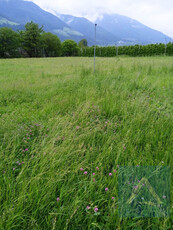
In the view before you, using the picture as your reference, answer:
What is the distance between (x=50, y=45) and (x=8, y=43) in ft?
43.5

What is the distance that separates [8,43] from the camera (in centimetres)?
4366

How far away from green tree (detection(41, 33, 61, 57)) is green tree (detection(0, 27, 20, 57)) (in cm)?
886

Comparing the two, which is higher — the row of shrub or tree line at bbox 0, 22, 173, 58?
tree line at bbox 0, 22, 173, 58

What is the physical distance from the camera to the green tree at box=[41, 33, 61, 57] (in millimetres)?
51666

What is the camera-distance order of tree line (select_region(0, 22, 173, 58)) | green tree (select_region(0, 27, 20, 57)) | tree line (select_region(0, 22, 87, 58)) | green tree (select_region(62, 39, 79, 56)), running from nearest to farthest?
tree line (select_region(0, 22, 173, 58)) → green tree (select_region(0, 27, 20, 57)) → tree line (select_region(0, 22, 87, 58)) → green tree (select_region(62, 39, 79, 56))

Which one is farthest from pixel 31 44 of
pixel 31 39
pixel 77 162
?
pixel 77 162

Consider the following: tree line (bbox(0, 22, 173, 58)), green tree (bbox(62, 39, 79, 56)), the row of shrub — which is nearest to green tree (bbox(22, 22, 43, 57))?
tree line (bbox(0, 22, 173, 58))

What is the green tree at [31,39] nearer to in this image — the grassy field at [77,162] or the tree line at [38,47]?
the tree line at [38,47]

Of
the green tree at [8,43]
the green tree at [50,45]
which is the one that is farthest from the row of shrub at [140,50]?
the green tree at [8,43]

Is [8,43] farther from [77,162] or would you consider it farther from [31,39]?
[77,162]

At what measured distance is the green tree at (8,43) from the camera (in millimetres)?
43000

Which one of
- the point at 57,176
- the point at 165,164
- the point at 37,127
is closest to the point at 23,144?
the point at 37,127

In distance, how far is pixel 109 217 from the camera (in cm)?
135

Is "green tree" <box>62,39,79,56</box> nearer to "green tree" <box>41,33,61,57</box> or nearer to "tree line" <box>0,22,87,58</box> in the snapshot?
"tree line" <box>0,22,87,58</box>
